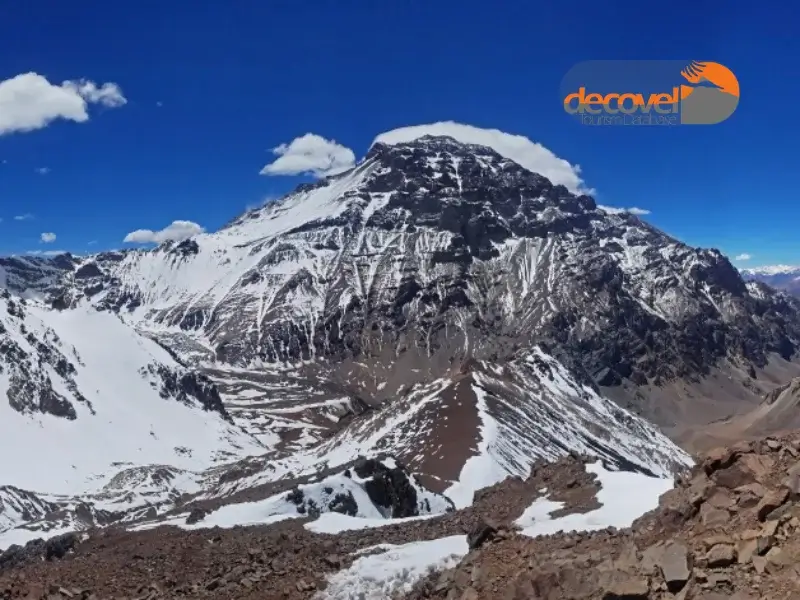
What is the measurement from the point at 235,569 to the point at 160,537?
48.1 ft

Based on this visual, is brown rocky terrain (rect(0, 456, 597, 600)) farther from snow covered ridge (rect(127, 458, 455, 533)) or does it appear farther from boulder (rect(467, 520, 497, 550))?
snow covered ridge (rect(127, 458, 455, 533))

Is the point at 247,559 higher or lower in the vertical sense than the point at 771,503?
lower

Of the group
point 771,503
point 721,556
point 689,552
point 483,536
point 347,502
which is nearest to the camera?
point 721,556

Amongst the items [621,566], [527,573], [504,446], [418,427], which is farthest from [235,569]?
[418,427]

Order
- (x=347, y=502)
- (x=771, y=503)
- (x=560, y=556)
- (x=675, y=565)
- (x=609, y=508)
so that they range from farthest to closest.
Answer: (x=347, y=502), (x=609, y=508), (x=560, y=556), (x=771, y=503), (x=675, y=565)

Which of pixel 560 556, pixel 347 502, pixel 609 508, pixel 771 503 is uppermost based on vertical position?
pixel 771 503

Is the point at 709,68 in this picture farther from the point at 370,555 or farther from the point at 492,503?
the point at 370,555

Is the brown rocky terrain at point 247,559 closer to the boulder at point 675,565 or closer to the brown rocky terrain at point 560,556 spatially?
the brown rocky terrain at point 560,556

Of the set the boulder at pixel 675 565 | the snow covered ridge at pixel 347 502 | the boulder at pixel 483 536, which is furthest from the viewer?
the snow covered ridge at pixel 347 502

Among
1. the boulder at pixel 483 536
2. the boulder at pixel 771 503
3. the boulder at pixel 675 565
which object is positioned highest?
the boulder at pixel 771 503

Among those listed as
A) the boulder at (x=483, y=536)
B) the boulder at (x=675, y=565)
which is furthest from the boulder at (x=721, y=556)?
the boulder at (x=483, y=536)

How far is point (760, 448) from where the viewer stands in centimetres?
2161

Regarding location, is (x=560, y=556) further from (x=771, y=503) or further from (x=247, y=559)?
(x=247, y=559)

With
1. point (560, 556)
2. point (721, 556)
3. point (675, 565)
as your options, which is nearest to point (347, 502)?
point (560, 556)
